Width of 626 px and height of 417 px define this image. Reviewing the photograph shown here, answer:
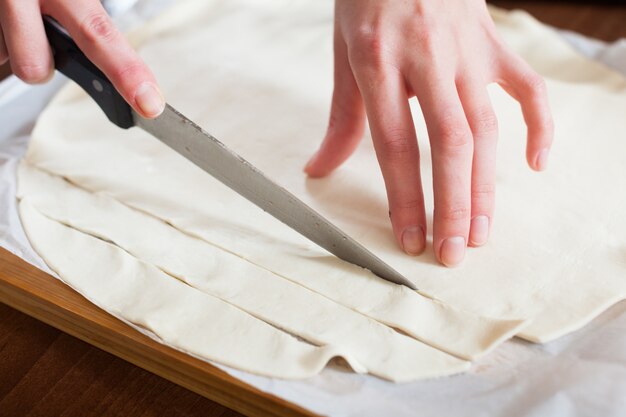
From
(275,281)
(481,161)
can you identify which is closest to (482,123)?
(481,161)

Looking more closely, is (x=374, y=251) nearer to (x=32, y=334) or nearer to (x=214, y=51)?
(x=32, y=334)

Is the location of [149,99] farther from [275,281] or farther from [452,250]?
[452,250]

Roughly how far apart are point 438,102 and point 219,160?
11.3 inches

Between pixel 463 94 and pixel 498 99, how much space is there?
11.6 inches

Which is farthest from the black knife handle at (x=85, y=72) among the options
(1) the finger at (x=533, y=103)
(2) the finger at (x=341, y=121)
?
(1) the finger at (x=533, y=103)

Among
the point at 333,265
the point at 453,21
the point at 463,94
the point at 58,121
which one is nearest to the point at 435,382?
the point at 333,265

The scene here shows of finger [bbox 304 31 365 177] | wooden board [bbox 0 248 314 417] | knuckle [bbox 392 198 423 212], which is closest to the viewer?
wooden board [bbox 0 248 314 417]

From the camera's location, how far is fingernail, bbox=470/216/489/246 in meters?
0.93

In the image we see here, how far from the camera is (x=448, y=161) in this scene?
88 centimetres

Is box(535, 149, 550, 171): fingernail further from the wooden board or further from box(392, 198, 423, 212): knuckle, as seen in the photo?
the wooden board

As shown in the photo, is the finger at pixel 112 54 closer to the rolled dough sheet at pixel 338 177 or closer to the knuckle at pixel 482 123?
the rolled dough sheet at pixel 338 177

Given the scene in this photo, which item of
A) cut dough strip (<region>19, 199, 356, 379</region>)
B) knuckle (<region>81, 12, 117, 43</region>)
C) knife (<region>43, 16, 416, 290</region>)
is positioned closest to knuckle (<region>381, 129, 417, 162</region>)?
knife (<region>43, 16, 416, 290</region>)

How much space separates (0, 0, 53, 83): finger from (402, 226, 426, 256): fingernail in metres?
0.53

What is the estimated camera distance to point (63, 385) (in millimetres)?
884
